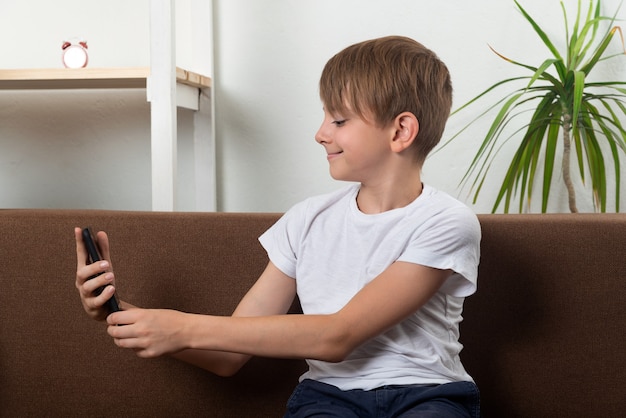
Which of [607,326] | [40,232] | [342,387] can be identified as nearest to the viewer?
[342,387]

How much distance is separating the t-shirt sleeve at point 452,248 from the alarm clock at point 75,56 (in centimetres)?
130

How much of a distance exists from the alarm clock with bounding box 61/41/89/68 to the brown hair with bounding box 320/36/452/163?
1109 millimetres

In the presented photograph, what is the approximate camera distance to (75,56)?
2.13 meters

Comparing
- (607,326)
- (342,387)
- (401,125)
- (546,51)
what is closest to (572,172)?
(546,51)

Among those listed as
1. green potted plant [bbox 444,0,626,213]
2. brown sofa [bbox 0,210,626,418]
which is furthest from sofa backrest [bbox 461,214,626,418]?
green potted plant [bbox 444,0,626,213]

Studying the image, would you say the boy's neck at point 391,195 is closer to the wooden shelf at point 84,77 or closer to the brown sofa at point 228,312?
the brown sofa at point 228,312

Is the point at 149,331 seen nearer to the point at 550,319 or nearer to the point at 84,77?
the point at 550,319

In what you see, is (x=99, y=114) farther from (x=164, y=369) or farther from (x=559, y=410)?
(x=559, y=410)

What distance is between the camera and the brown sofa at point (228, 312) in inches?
49.9

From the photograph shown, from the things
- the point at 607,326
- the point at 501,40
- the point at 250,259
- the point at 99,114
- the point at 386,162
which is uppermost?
the point at 501,40

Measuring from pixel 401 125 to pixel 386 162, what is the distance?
0.06 meters

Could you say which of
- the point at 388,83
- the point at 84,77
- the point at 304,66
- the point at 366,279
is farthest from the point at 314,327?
the point at 304,66

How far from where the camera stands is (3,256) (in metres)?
1.38

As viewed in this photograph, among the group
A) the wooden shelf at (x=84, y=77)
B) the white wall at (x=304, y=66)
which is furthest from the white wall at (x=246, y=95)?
the wooden shelf at (x=84, y=77)
